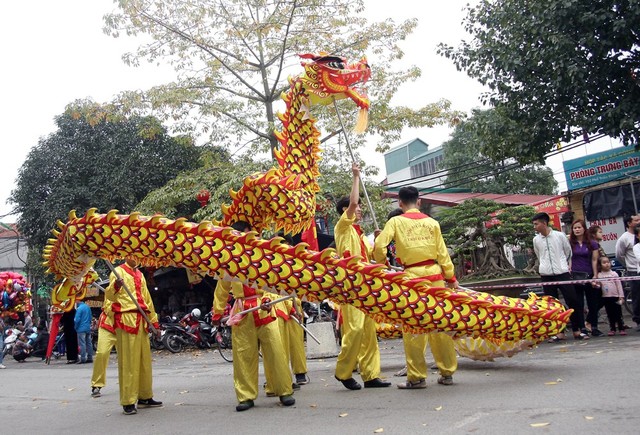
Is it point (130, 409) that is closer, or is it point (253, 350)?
point (253, 350)

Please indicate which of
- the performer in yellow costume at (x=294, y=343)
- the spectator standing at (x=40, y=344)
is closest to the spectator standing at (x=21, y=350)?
the spectator standing at (x=40, y=344)

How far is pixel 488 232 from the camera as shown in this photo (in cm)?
1343

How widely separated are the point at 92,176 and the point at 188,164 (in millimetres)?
2940

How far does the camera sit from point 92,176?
1852 centimetres

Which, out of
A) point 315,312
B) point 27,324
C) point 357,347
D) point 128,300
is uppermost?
point 128,300

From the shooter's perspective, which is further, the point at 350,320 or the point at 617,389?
the point at 350,320

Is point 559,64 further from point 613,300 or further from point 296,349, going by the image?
point 296,349

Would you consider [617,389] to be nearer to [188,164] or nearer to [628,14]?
[628,14]

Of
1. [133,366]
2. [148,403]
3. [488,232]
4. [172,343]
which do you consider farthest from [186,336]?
[133,366]

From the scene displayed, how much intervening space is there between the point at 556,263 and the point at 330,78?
368 cm

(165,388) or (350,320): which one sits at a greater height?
(350,320)

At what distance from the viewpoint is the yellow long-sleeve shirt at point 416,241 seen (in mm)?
5406

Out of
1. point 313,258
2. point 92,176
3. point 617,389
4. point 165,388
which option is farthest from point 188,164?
point 617,389

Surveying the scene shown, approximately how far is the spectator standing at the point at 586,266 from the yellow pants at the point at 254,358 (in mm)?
4565
